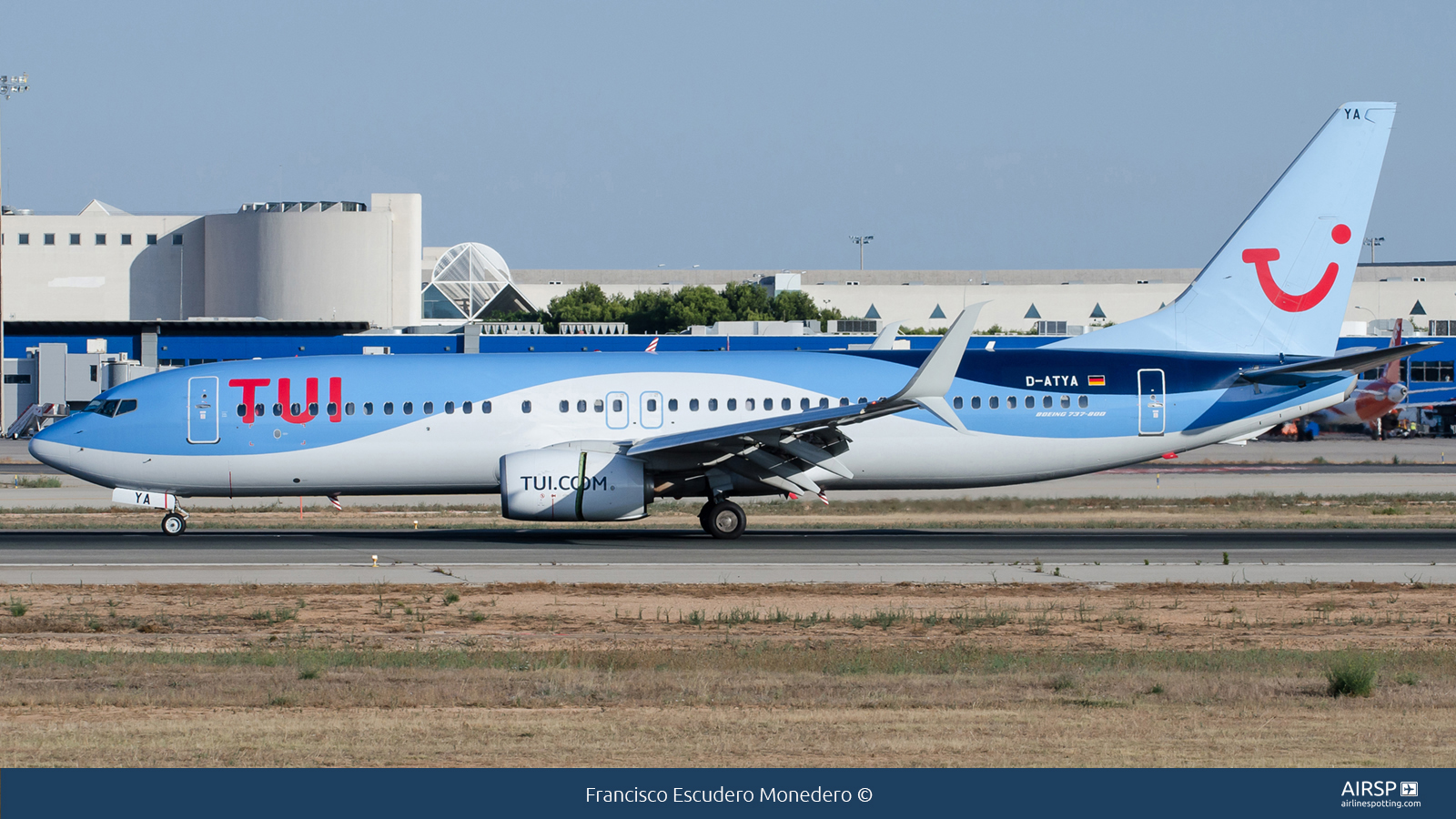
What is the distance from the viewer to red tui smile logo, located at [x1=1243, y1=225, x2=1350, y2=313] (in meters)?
30.8

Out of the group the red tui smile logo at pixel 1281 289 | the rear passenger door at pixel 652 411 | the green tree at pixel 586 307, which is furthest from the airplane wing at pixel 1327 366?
the green tree at pixel 586 307

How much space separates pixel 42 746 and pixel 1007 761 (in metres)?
7.16

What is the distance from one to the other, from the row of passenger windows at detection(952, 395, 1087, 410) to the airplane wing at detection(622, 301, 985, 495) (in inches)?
68.7

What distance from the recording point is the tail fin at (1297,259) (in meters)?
30.6

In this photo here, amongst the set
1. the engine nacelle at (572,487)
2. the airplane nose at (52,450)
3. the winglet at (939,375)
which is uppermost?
the winglet at (939,375)

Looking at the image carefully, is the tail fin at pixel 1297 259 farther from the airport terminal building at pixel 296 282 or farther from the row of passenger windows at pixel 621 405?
the airport terminal building at pixel 296 282

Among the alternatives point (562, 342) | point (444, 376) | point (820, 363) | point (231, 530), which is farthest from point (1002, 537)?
point (562, 342)

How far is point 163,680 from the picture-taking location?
1349cm

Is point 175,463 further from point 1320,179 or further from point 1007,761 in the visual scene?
point 1320,179


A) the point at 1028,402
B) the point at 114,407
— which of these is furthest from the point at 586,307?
the point at 1028,402

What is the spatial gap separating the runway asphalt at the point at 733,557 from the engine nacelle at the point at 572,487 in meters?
0.70

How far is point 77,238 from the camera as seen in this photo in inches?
4995

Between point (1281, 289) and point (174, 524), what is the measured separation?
24478mm
